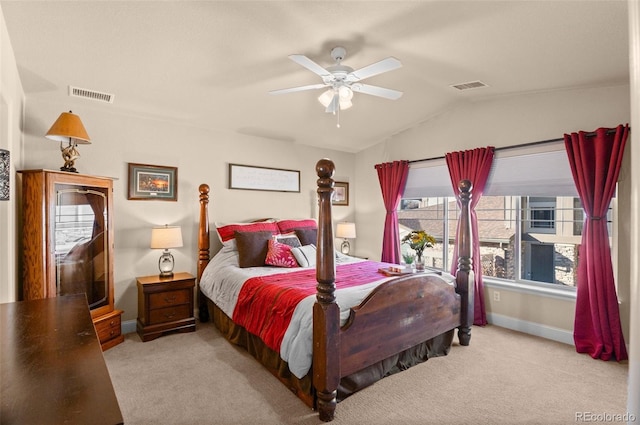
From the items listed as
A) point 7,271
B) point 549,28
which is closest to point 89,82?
point 7,271

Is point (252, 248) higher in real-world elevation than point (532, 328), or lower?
higher

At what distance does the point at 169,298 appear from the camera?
11.1 ft

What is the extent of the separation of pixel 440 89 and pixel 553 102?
1.14 metres

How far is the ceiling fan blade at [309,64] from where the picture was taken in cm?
219

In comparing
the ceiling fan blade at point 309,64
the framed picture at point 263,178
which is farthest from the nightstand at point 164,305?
the ceiling fan blade at point 309,64

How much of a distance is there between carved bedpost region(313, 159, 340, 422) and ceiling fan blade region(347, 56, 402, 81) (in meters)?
0.80

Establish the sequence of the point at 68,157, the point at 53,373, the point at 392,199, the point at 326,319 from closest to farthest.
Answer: the point at 53,373
the point at 326,319
the point at 68,157
the point at 392,199

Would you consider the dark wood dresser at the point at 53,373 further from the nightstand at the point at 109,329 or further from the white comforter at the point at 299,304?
the nightstand at the point at 109,329

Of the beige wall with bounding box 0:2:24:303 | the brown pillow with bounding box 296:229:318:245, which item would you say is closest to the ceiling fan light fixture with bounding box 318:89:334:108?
the brown pillow with bounding box 296:229:318:245

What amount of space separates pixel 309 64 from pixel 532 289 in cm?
332

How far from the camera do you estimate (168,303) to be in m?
3.39

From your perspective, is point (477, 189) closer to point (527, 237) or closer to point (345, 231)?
point (527, 237)

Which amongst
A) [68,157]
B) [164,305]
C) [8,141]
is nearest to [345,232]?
[164,305]

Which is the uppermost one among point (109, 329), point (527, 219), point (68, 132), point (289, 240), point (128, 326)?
point (68, 132)
